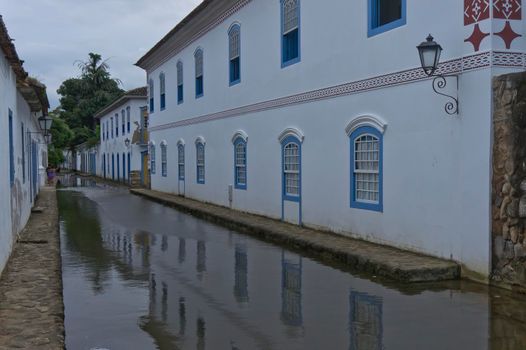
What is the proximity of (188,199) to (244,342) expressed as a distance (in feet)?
54.2

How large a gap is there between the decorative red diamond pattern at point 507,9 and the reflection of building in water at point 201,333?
215 inches

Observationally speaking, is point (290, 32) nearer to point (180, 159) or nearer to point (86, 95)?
point (180, 159)

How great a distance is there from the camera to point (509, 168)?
296 inches

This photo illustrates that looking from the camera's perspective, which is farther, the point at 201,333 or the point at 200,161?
the point at 200,161

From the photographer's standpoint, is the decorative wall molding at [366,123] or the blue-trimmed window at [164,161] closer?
the decorative wall molding at [366,123]

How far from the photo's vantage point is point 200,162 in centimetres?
2089

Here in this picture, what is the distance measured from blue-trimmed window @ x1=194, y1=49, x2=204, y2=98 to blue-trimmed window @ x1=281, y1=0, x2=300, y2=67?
6838 millimetres

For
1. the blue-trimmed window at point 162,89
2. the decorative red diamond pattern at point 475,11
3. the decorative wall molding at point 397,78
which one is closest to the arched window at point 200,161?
the decorative wall molding at point 397,78

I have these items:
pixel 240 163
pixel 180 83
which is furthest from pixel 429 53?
pixel 180 83

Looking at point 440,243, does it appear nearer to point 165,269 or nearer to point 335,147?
point 335,147

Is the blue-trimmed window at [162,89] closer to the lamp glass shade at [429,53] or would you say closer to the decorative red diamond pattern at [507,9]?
the lamp glass shade at [429,53]

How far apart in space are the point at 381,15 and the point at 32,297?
289 inches

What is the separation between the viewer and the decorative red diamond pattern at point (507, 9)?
784 centimetres

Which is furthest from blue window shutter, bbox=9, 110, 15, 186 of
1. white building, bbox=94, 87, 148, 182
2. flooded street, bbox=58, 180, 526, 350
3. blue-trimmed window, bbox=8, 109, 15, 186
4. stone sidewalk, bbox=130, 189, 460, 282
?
white building, bbox=94, 87, 148, 182
